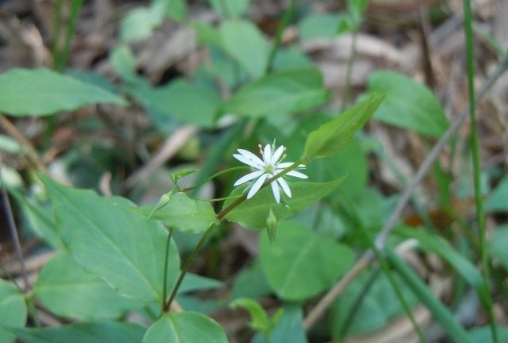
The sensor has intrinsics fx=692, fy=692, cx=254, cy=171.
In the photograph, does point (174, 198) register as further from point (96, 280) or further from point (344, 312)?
point (344, 312)

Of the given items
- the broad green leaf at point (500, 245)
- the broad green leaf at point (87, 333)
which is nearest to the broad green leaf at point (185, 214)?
the broad green leaf at point (87, 333)

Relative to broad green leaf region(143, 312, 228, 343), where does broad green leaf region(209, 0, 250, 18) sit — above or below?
above

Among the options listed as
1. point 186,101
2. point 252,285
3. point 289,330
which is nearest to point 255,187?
point 289,330

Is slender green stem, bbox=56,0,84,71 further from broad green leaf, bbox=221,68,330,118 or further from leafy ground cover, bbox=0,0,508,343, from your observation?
broad green leaf, bbox=221,68,330,118

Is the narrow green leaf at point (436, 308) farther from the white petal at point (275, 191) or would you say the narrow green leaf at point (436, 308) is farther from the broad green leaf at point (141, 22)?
the broad green leaf at point (141, 22)

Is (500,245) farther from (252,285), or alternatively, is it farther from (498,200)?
(252,285)

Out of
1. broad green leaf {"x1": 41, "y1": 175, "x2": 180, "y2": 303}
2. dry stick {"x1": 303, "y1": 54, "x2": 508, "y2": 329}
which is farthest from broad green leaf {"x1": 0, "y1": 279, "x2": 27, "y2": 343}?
dry stick {"x1": 303, "y1": 54, "x2": 508, "y2": 329}

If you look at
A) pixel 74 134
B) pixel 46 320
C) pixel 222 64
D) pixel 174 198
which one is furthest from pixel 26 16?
pixel 174 198
